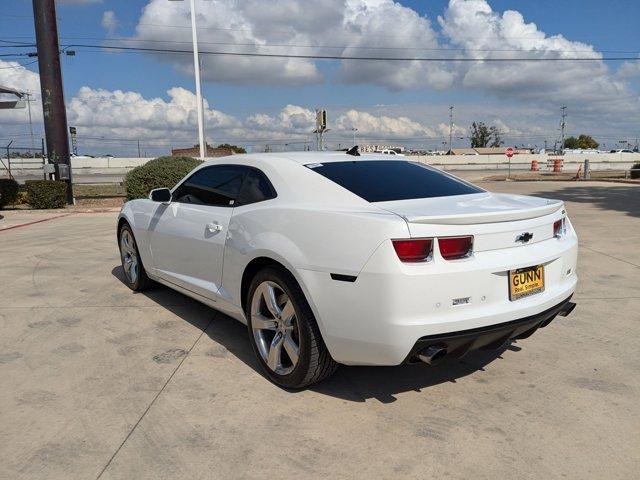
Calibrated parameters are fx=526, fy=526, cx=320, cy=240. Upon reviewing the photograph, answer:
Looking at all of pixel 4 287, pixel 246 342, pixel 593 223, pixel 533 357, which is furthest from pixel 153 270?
pixel 593 223

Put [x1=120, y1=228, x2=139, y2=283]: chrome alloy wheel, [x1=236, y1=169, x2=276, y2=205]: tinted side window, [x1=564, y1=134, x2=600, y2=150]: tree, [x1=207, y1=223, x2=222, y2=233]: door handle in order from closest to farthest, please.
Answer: [x1=236, y1=169, x2=276, y2=205]: tinted side window < [x1=207, y1=223, x2=222, y2=233]: door handle < [x1=120, y1=228, x2=139, y2=283]: chrome alloy wheel < [x1=564, y1=134, x2=600, y2=150]: tree

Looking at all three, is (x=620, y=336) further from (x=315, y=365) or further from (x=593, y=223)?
(x=593, y=223)

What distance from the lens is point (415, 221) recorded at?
2762 millimetres

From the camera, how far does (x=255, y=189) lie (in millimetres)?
3822

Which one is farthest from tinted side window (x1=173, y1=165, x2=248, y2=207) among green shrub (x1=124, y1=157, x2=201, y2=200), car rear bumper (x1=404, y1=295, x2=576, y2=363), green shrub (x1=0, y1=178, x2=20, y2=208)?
green shrub (x1=0, y1=178, x2=20, y2=208)

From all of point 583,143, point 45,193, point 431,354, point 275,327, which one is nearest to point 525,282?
point 431,354

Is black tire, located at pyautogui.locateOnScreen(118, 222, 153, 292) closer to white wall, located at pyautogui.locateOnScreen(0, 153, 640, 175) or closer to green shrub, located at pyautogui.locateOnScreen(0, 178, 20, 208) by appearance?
green shrub, located at pyautogui.locateOnScreen(0, 178, 20, 208)

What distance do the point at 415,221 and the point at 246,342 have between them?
2133mm

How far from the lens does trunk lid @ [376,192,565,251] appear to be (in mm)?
2801

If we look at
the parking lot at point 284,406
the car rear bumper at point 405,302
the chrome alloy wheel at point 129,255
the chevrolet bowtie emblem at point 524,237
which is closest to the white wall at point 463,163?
the chrome alloy wheel at point 129,255

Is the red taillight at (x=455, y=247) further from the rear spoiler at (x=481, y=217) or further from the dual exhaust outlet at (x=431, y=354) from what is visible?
the dual exhaust outlet at (x=431, y=354)

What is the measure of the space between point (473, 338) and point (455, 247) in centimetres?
51

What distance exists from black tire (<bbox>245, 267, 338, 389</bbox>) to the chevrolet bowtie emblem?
130 centimetres

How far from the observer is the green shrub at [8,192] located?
1542 cm
